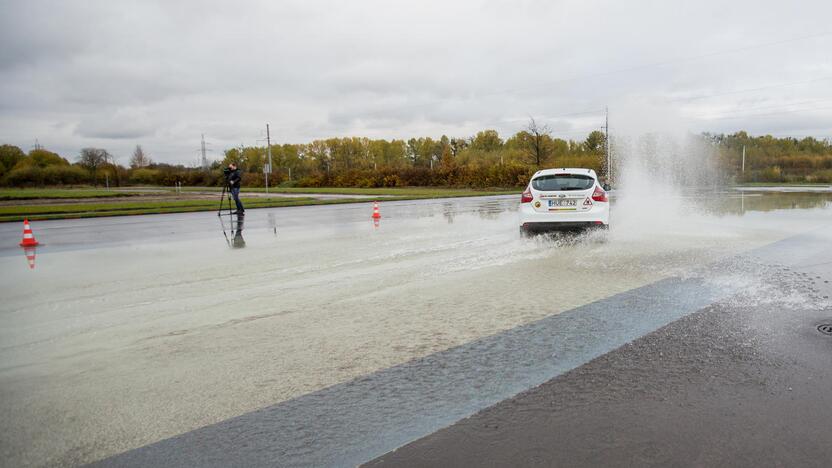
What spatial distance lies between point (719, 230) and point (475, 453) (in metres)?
12.6

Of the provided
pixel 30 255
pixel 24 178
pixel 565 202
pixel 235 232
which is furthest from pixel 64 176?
pixel 565 202

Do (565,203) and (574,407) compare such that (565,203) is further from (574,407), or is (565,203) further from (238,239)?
(574,407)

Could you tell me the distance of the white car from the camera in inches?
492

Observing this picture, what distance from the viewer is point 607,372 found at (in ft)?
14.0

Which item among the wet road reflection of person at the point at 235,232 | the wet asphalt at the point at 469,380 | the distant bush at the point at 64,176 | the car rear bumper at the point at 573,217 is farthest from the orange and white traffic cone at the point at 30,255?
the distant bush at the point at 64,176

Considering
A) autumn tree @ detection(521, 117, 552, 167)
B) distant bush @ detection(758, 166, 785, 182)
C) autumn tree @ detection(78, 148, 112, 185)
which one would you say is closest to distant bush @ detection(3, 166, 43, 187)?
autumn tree @ detection(78, 148, 112, 185)

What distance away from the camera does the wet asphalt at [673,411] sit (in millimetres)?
3068

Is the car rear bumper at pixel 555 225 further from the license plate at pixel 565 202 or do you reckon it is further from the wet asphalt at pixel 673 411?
the wet asphalt at pixel 673 411

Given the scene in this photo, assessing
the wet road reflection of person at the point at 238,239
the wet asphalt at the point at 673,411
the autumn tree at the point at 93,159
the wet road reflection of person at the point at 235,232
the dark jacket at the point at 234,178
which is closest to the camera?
the wet asphalt at the point at 673,411

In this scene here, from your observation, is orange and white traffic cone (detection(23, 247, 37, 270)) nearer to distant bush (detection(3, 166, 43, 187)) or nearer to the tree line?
the tree line

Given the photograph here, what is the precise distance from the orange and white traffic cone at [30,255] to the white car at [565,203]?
952 cm

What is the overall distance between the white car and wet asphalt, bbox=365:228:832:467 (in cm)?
727

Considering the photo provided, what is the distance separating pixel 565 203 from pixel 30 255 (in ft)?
36.0

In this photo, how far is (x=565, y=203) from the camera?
41.3 feet
